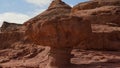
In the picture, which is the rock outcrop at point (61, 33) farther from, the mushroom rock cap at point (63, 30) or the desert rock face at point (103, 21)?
the desert rock face at point (103, 21)

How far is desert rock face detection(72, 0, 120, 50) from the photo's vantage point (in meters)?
13.3

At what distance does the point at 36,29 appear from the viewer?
1161cm

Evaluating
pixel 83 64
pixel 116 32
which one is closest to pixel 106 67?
pixel 83 64

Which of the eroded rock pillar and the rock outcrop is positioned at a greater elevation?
the rock outcrop

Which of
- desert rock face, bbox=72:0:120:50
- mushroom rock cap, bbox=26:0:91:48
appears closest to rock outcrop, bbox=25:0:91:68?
mushroom rock cap, bbox=26:0:91:48

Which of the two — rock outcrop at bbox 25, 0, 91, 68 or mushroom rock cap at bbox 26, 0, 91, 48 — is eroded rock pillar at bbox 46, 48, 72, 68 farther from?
mushroom rock cap at bbox 26, 0, 91, 48

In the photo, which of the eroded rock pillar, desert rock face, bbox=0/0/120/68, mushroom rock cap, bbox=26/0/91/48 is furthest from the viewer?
the eroded rock pillar

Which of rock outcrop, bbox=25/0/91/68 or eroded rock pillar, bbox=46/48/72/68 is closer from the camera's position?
rock outcrop, bbox=25/0/91/68

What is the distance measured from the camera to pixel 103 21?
51.5 ft

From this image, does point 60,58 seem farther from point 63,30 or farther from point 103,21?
point 103,21

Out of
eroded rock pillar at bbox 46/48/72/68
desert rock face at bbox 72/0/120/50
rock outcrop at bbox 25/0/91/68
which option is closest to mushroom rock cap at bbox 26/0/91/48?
rock outcrop at bbox 25/0/91/68

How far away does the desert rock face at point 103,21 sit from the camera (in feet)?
43.6

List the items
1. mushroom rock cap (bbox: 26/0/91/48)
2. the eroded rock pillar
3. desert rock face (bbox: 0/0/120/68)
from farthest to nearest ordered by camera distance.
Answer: the eroded rock pillar → desert rock face (bbox: 0/0/120/68) → mushroom rock cap (bbox: 26/0/91/48)

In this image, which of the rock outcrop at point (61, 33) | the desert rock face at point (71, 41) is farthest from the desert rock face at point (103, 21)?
the rock outcrop at point (61, 33)
